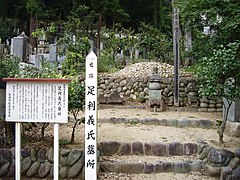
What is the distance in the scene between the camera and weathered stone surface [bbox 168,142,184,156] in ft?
18.3

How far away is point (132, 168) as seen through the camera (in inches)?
198

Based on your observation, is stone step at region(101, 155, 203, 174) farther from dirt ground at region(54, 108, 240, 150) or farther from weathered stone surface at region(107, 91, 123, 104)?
weathered stone surface at region(107, 91, 123, 104)

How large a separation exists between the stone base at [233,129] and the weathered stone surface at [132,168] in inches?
95.9

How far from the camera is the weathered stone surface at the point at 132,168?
16.5 feet

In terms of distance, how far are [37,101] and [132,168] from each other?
2153 mm

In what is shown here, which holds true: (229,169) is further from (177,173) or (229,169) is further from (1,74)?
(1,74)

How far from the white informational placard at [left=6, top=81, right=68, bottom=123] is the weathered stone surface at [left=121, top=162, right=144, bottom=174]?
1832 millimetres

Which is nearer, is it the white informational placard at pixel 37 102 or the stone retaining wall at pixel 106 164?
the white informational placard at pixel 37 102

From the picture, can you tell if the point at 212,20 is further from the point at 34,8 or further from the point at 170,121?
the point at 34,8

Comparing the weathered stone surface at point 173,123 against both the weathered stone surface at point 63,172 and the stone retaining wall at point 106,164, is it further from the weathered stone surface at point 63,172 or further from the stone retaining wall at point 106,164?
the weathered stone surface at point 63,172

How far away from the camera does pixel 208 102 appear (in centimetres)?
941

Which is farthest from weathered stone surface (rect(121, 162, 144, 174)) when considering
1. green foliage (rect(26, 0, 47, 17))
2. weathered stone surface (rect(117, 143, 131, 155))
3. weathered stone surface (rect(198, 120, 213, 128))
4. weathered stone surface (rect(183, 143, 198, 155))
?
green foliage (rect(26, 0, 47, 17))

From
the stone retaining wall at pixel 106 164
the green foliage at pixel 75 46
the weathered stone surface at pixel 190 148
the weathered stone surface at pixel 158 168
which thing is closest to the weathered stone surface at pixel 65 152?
the stone retaining wall at pixel 106 164

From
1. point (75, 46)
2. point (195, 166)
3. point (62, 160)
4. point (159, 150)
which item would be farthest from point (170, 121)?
point (75, 46)
